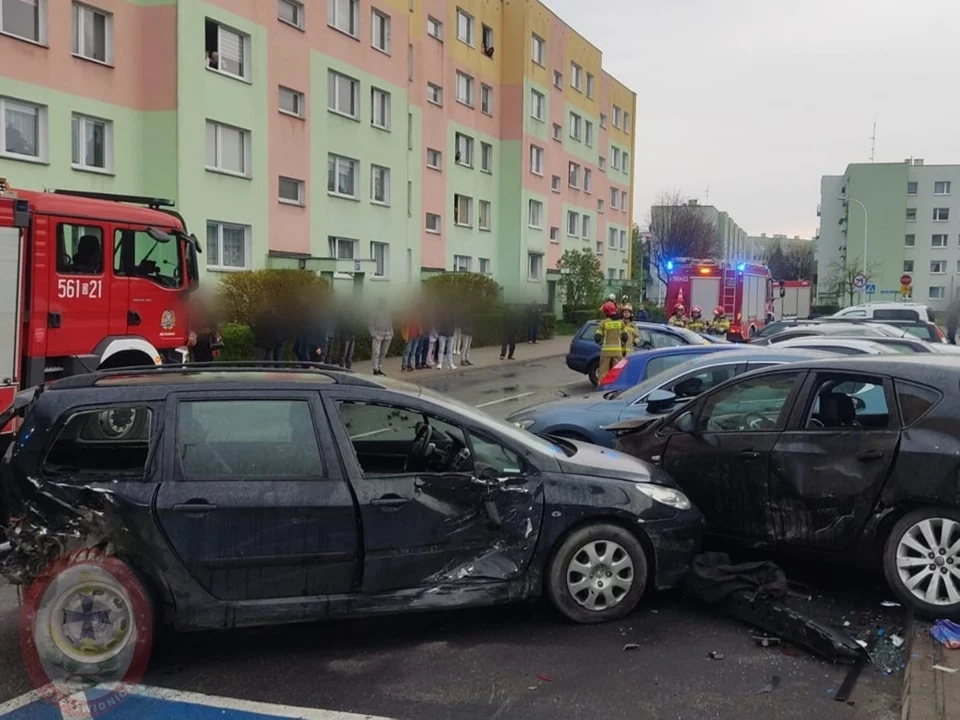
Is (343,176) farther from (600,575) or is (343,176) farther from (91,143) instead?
(600,575)

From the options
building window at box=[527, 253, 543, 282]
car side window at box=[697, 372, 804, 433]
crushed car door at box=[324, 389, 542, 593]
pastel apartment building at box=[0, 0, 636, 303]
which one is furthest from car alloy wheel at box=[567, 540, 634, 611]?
building window at box=[527, 253, 543, 282]

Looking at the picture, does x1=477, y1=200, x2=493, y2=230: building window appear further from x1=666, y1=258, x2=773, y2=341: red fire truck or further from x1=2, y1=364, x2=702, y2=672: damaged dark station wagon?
x1=2, y1=364, x2=702, y2=672: damaged dark station wagon

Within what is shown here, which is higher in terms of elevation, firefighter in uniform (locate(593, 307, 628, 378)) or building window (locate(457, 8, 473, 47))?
building window (locate(457, 8, 473, 47))

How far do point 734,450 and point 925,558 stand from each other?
1241mm

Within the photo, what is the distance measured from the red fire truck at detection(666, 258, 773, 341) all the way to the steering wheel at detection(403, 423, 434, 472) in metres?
22.7

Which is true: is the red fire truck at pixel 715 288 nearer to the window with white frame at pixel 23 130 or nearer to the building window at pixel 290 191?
the building window at pixel 290 191

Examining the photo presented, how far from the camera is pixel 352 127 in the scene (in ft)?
95.9

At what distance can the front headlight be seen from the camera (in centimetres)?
505

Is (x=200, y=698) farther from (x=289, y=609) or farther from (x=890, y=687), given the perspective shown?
(x=890, y=687)

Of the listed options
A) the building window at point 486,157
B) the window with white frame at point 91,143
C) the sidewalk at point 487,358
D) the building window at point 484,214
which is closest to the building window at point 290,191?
the window with white frame at point 91,143

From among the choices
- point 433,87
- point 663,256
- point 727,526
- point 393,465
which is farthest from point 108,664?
point 663,256

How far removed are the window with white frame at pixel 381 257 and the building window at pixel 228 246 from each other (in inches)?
269

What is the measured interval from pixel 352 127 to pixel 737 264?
1296 centimetres

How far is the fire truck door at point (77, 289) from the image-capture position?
410 inches
